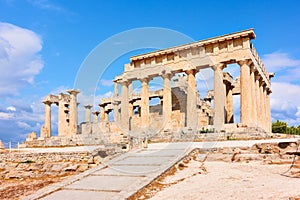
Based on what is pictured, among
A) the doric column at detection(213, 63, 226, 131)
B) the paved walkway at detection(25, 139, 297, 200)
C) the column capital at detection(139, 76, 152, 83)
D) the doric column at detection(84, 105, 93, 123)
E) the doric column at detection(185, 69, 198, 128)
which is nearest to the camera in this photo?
the paved walkway at detection(25, 139, 297, 200)

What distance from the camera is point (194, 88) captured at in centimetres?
3234

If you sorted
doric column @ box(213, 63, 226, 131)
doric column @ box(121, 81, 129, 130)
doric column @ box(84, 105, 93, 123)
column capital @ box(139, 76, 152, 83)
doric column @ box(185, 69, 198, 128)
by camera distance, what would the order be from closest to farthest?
doric column @ box(213, 63, 226, 131), doric column @ box(185, 69, 198, 128), column capital @ box(139, 76, 152, 83), doric column @ box(121, 81, 129, 130), doric column @ box(84, 105, 93, 123)

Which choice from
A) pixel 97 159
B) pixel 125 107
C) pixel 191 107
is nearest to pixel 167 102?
pixel 191 107

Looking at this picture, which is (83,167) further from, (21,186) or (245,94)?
(245,94)

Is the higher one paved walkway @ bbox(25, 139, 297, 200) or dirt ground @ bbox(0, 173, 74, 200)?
paved walkway @ bbox(25, 139, 297, 200)

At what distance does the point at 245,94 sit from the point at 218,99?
2.49 m

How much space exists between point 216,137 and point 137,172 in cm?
1331

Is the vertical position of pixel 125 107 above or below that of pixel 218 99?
below

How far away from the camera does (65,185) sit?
11.8m

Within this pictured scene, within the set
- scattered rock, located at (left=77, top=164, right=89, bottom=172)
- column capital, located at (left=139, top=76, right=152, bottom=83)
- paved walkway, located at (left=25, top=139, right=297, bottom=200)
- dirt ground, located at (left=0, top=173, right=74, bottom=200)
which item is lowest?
dirt ground, located at (left=0, top=173, right=74, bottom=200)

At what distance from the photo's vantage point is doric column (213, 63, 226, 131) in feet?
94.2

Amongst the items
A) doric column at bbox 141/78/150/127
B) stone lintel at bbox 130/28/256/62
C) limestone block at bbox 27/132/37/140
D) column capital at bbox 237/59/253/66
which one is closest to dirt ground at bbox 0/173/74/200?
doric column at bbox 141/78/150/127

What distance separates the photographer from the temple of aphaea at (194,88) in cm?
2902

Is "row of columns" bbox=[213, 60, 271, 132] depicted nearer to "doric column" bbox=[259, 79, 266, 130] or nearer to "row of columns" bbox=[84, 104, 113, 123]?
"doric column" bbox=[259, 79, 266, 130]
